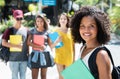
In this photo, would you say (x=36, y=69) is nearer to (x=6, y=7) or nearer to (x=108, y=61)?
(x=108, y=61)

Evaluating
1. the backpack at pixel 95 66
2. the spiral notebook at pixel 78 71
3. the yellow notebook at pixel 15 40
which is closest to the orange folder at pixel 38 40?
the yellow notebook at pixel 15 40

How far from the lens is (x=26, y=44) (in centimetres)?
697

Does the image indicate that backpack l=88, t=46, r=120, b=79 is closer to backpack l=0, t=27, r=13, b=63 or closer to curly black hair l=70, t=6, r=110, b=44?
curly black hair l=70, t=6, r=110, b=44

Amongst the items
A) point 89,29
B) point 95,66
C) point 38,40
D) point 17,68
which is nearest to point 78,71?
point 95,66

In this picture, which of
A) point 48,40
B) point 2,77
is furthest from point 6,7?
point 48,40

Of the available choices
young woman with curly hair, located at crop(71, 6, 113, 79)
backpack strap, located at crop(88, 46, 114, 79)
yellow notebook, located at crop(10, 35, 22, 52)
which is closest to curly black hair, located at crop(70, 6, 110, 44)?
young woman with curly hair, located at crop(71, 6, 113, 79)

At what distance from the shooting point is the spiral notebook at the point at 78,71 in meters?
2.95

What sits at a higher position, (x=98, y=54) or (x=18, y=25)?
(x=98, y=54)

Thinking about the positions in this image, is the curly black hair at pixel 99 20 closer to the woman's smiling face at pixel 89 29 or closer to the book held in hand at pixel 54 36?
the woman's smiling face at pixel 89 29

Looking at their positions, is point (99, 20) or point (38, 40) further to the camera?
point (38, 40)

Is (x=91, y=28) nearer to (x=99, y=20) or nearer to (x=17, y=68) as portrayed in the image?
(x=99, y=20)

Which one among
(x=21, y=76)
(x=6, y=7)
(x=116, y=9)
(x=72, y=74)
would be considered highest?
(x=72, y=74)

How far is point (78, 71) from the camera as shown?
9.85 feet

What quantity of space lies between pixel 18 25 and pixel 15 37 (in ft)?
0.71
